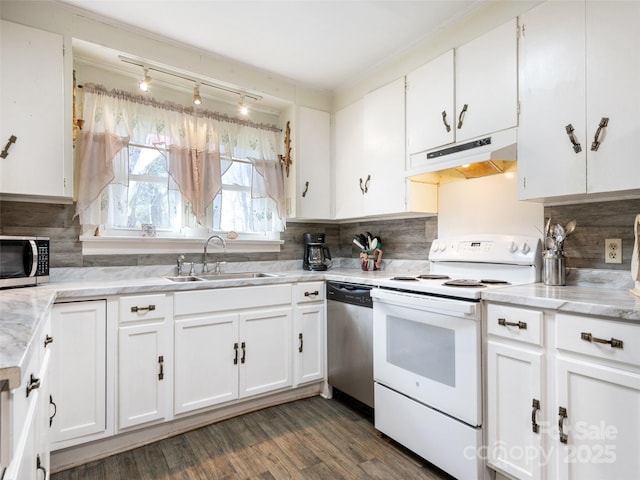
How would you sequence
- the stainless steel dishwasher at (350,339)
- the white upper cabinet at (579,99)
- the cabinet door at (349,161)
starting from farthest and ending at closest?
1. the cabinet door at (349,161)
2. the stainless steel dishwasher at (350,339)
3. the white upper cabinet at (579,99)

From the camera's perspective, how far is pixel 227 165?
2.82m

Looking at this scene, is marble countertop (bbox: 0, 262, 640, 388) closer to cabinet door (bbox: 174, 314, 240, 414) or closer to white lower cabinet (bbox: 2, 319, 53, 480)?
white lower cabinet (bbox: 2, 319, 53, 480)

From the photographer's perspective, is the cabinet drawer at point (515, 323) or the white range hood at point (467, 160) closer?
the cabinet drawer at point (515, 323)

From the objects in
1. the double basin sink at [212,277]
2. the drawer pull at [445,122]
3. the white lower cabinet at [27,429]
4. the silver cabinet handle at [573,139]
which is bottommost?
the white lower cabinet at [27,429]

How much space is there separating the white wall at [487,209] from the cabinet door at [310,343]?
110cm

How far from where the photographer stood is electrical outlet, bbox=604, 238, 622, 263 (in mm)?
1698

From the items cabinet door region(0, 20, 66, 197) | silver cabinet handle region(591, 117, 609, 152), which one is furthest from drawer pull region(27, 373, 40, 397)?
silver cabinet handle region(591, 117, 609, 152)

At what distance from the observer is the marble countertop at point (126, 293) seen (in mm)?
836

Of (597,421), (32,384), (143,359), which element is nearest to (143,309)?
(143,359)

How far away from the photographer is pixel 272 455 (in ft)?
6.27

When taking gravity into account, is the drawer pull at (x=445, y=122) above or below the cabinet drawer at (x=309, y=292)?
above

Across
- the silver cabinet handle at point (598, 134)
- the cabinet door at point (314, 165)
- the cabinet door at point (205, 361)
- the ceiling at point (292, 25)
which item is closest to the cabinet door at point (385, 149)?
the ceiling at point (292, 25)

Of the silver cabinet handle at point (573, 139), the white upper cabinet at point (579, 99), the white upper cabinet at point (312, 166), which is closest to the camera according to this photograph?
the white upper cabinet at point (579, 99)

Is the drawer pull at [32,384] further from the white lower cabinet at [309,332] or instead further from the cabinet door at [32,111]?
the white lower cabinet at [309,332]
